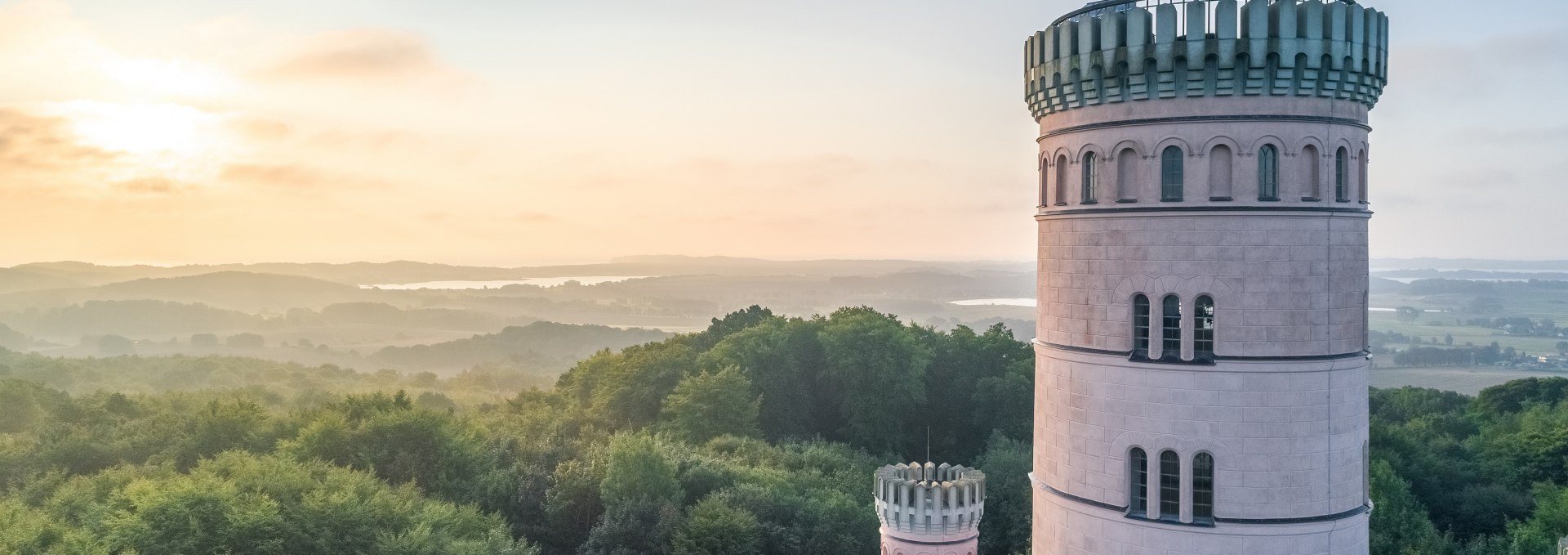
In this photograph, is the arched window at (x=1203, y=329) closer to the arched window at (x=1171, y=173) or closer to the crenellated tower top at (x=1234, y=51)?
the arched window at (x=1171, y=173)

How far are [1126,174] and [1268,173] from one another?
2308 mm

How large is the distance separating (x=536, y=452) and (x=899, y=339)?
29.0 meters

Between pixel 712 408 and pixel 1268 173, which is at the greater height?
pixel 1268 173

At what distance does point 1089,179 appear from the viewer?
1798cm

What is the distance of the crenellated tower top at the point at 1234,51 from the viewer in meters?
16.3

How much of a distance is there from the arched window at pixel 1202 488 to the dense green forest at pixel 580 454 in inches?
935

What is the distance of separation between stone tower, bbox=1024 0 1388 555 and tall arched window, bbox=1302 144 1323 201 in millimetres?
31

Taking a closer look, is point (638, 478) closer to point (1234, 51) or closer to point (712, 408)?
point (712, 408)

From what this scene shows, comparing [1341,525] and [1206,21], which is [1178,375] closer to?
[1341,525]

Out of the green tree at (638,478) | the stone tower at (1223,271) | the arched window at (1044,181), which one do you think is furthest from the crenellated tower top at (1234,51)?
the green tree at (638,478)

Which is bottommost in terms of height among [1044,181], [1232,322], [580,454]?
[580,454]

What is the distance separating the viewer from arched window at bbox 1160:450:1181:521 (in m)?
17.3

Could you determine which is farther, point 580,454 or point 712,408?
point 712,408

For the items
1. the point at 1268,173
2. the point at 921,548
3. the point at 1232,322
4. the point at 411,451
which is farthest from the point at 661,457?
the point at 1268,173
